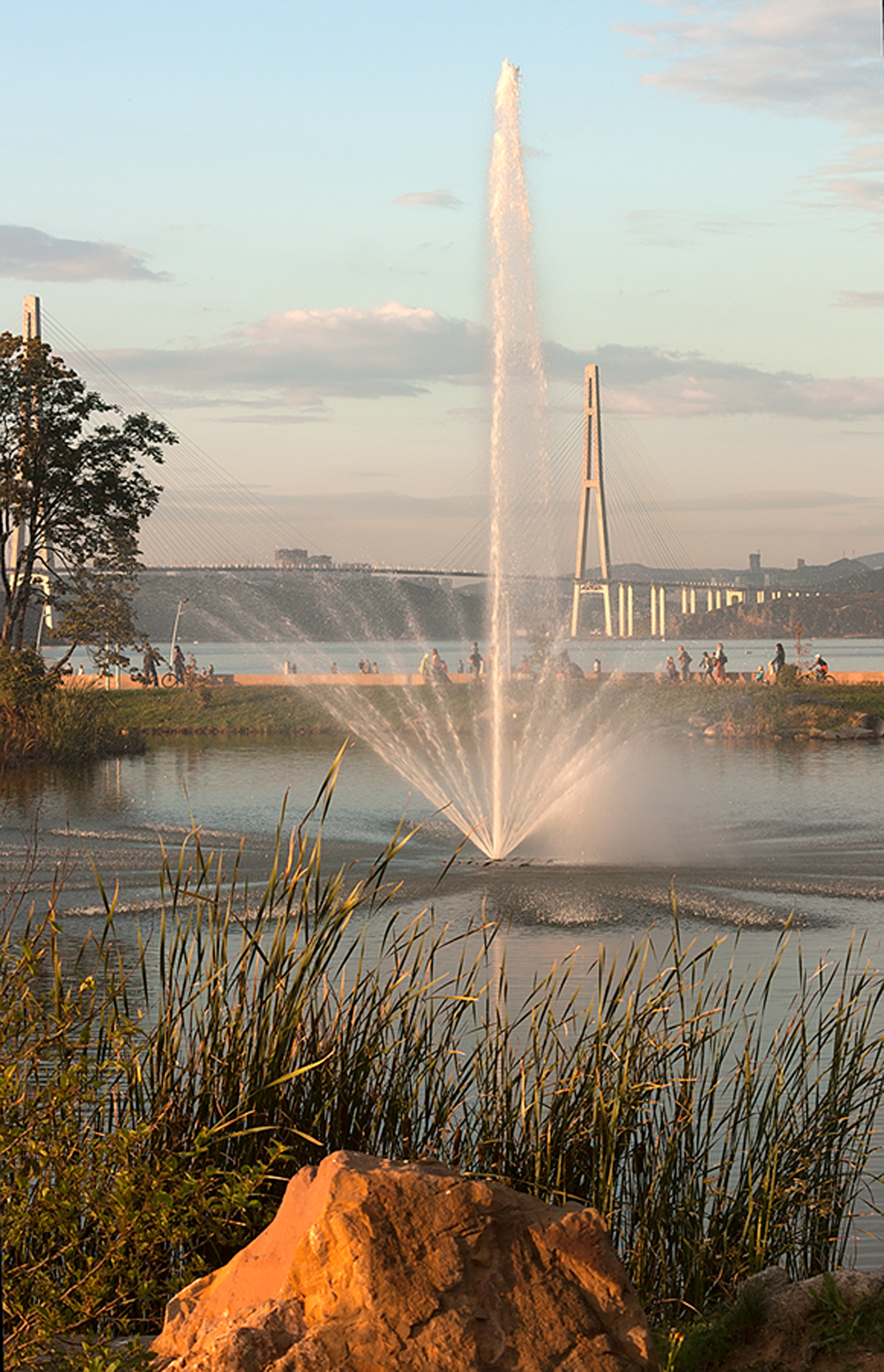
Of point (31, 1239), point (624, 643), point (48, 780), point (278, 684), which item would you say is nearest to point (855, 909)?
point (31, 1239)

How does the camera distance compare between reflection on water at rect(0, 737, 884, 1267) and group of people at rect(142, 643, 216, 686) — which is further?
group of people at rect(142, 643, 216, 686)

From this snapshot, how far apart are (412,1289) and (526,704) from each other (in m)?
38.1

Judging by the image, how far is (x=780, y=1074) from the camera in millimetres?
5777

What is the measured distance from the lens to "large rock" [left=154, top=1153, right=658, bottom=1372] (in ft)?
12.5

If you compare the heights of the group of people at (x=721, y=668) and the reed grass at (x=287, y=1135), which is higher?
the group of people at (x=721, y=668)

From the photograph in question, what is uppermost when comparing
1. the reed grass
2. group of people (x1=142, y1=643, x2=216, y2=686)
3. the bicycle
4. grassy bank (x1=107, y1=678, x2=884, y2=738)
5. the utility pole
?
the utility pole

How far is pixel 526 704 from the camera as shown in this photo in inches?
1650

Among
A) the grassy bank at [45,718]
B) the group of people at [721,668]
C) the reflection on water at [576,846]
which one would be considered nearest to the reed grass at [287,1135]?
the reflection on water at [576,846]

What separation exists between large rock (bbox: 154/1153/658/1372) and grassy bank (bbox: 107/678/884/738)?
36.1 m

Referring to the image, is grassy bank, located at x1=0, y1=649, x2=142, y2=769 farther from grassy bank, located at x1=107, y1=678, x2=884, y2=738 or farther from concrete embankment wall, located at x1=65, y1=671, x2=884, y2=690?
concrete embankment wall, located at x1=65, y1=671, x2=884, y2=690

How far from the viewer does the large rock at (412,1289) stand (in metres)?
3.80

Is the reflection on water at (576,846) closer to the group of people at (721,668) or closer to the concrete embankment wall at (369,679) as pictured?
the group of people at (721,668)

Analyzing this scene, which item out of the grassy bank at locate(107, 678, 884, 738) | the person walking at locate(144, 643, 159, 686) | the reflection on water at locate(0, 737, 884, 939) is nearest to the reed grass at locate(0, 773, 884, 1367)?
the reflection on water at locate(0, 737, 884, 939)

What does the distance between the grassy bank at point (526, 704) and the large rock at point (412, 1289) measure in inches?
1419
